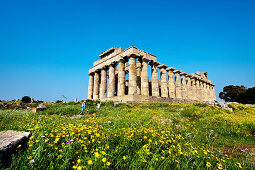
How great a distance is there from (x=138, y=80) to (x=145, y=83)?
305cm

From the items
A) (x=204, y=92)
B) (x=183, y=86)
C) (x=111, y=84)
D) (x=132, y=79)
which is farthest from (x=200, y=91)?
(x=111, y=84)

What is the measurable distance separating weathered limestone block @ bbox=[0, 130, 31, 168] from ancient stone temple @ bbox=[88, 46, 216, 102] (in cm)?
1758

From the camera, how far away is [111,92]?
2530 cm

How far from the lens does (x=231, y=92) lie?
5938 centimetres

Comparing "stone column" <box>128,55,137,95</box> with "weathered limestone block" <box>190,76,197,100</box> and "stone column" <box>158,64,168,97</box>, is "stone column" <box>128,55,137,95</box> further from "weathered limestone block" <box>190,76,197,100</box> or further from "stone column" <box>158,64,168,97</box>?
"weathered limestone block" <box>190,76,197,100</box>

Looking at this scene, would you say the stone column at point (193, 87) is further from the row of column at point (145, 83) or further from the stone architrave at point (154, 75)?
the stone architrave at point (154, 75)

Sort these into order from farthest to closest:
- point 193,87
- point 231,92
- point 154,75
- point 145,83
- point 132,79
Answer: point 231,92 → point 193,87 → point 154,75 → point 145,83 → point 132,79

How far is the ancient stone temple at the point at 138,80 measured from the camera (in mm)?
22734

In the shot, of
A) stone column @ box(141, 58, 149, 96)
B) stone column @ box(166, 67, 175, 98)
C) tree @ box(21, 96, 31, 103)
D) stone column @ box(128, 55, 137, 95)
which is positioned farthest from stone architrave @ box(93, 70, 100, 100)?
tree @ box(21, 96, 31, 103)

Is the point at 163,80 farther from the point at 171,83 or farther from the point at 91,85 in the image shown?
the point at 91,85

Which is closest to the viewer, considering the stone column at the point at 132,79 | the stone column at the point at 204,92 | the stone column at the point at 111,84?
the stone column at the point at 132,79

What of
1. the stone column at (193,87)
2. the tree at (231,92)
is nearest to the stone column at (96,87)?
the stone column at (193,87)

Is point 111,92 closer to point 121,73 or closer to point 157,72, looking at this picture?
Result: point 121,73

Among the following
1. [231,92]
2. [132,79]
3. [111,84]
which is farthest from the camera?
[231,92]
